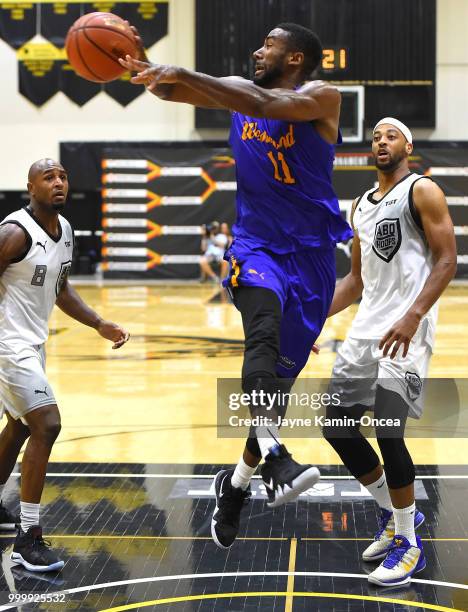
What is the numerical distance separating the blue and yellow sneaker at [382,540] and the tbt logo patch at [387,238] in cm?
132

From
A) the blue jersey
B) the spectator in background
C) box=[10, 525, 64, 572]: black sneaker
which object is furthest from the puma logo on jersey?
the spectator in background

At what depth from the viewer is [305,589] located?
4.55 meters

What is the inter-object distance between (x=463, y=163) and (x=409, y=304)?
59.9 feet

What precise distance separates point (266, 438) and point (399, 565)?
1.30 m

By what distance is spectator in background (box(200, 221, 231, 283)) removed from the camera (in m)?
21.0

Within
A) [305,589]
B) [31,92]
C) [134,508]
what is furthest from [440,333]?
[31,92]

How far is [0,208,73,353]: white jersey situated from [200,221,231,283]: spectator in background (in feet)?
51.5

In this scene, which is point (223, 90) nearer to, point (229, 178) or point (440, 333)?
point (440, 333)

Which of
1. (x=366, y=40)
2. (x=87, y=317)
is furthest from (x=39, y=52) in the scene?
(x=87, y=317)

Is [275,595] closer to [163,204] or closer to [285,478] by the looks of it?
[285,478]

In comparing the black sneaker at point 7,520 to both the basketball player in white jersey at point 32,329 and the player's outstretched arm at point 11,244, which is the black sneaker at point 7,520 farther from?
the player's outstretched arm at point 11,244

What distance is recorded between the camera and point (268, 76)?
4.05 metres

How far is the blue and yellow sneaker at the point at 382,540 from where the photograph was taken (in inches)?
195

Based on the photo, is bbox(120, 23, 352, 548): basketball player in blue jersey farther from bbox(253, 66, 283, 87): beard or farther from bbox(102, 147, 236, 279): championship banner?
bbox(102, 147, 236, 279): championship banner
